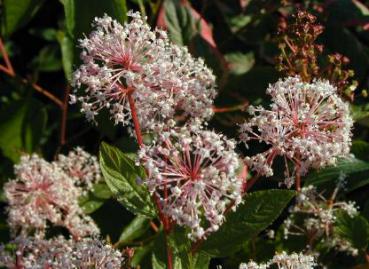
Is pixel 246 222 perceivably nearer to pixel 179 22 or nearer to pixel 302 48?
pixel 302 48

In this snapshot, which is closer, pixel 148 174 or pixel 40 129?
pixel 148 174

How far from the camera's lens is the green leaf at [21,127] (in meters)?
2.95

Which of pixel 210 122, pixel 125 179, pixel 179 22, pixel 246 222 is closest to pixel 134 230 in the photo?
pixel 210 122

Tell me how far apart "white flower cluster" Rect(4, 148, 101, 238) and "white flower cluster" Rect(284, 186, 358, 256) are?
73 cm

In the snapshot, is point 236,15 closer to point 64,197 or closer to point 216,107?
point 216,107

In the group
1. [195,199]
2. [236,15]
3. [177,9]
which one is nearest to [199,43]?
[177,9]

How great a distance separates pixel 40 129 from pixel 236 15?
105 cm

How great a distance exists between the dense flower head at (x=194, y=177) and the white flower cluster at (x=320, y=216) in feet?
1.89

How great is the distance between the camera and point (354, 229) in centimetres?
221

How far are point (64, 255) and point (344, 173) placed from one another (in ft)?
3.20

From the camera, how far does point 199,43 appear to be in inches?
108

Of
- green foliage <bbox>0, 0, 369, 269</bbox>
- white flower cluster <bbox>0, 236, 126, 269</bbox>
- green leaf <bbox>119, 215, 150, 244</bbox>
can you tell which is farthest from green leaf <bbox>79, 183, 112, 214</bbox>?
white flower cluster <bbox>0, 236, 126, 269</bbox>

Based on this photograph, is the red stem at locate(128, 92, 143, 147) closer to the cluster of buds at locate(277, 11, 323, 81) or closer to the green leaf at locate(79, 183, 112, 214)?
the cluster of buds at locate(277, 11, 323, 81)

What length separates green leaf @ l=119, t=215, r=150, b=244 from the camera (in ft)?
8.21
